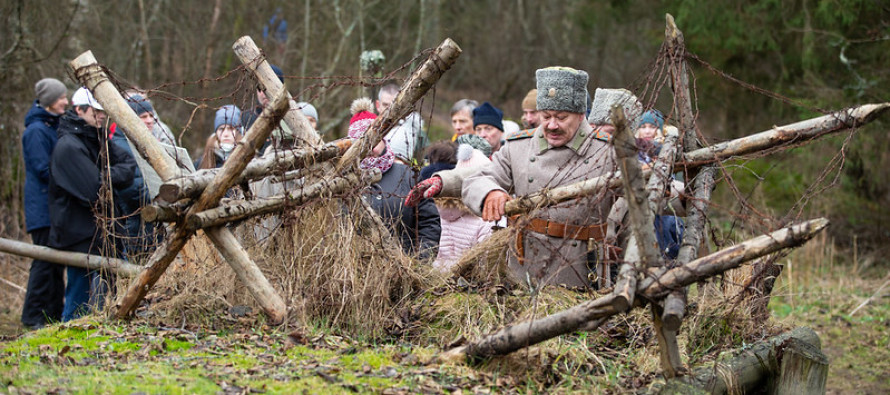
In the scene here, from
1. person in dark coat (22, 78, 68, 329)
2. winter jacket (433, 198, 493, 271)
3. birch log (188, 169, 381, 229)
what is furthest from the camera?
person in dark coat (22, 78, 68, 329)

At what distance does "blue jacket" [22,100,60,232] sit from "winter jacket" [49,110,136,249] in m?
0.37

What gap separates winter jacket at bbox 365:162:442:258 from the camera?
19.9 ft

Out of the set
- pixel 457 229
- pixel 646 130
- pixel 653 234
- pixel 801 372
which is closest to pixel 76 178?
pixel 457 229

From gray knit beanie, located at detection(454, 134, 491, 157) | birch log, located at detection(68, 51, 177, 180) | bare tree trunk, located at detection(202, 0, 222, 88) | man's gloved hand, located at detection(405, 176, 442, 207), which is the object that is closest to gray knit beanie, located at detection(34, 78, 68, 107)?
birch log, located at detection(68, 51, 177, 180)

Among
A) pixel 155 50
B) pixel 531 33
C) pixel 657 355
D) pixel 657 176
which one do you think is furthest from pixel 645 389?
pixel 531 33

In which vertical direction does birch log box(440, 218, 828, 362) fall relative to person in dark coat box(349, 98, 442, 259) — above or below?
below

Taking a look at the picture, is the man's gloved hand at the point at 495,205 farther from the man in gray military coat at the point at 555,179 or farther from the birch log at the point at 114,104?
the birch log at the point at 114,104

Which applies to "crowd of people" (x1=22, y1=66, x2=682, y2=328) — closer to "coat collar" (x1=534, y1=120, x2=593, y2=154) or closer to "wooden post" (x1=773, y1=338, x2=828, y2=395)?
"coat collar" (x1=534, y1=120, x2=593, y2=154)

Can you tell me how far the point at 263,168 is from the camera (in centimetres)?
524

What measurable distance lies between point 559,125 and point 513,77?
616 inches

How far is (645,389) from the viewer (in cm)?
434

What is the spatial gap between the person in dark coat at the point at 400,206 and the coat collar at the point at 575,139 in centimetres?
102

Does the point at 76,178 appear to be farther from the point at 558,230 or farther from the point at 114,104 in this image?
the point at 558,230

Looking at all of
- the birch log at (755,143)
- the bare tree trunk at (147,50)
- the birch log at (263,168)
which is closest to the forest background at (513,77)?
the bare tree trunk at (147,50)
